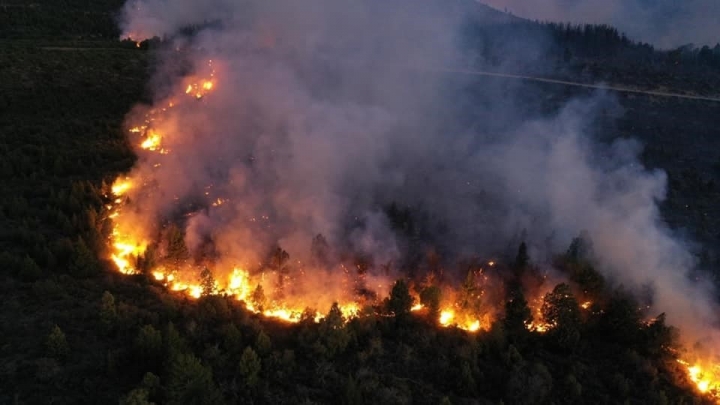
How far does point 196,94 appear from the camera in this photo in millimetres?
38469

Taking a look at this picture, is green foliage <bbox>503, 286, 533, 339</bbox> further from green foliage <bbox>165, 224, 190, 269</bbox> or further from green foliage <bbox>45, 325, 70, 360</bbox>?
green foliage <bbox>45, 325, 70, 360</bbox>

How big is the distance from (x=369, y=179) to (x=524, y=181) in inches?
379

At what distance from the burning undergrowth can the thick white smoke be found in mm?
107

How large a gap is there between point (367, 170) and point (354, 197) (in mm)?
3068

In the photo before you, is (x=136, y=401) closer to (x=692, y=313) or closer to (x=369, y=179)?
(x=369, y=179)

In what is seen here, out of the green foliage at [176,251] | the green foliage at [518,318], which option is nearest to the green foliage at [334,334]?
the green foliage at [518,318]

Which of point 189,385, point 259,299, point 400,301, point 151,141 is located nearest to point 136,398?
point 189,385

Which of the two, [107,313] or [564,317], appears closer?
[107,313]

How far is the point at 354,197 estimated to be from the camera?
28.5 metres

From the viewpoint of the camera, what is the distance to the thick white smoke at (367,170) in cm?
2553

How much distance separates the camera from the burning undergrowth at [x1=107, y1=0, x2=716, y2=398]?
917 inches

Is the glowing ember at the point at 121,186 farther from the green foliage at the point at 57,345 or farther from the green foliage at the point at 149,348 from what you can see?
the green foliage at the point at 149,348

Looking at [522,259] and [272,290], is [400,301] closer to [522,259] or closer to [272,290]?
[272,290]

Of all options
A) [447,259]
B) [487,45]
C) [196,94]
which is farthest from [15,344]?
[487,45]
